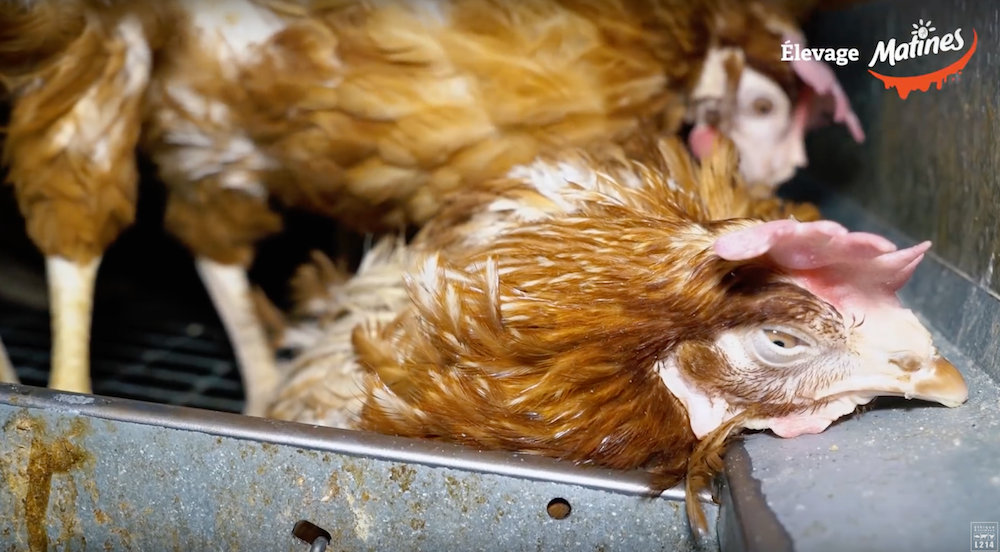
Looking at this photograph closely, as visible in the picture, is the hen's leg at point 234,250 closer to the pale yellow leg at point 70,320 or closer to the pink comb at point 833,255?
the pale yellow leg at point 70,320

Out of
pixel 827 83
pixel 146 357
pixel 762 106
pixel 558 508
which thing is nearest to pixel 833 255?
pixel 558 508

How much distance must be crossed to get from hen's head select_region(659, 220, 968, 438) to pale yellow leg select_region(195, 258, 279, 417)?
2.79ft

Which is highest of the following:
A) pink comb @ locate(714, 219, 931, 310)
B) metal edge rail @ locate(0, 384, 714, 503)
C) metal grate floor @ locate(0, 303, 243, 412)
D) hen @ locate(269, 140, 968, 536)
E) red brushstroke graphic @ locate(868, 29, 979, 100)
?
red brushstroke graphic @ locate(868, 29, 979, 100)

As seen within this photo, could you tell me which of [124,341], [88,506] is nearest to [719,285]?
[88,506]

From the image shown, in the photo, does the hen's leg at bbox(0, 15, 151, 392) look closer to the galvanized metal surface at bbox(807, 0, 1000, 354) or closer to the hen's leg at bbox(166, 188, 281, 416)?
the hen's leg at bbox(166, 188, 281, 416)

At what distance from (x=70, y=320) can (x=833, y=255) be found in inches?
39.7

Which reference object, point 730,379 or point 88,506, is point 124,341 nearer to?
point 88,506

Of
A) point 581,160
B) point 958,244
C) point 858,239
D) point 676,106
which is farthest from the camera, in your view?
point 676,106

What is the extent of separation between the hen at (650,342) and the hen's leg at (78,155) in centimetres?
51

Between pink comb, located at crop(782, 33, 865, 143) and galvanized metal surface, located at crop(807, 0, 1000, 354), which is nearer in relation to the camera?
galvanized metal surface, located at crop(807, 0, 1000, 354)

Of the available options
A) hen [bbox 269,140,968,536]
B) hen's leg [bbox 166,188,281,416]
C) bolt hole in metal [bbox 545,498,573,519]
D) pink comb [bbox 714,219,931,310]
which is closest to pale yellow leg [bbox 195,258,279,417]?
hen's leg [bbox 166,188,281,416]

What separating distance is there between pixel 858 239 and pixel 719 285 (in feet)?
0.37

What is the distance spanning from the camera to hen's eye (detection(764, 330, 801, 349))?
2.14ft

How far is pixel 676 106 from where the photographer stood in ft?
3.92
